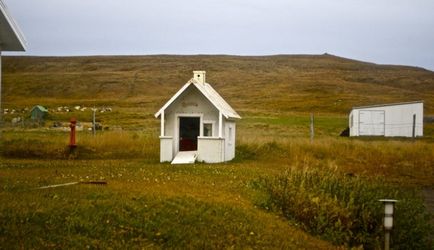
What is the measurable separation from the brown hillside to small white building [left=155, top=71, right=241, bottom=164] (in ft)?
186

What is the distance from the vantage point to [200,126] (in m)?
28.7

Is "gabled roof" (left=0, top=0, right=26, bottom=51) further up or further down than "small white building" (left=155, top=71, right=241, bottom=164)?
further up

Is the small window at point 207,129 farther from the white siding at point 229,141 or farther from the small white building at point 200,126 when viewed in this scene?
the white siding at point 229,141

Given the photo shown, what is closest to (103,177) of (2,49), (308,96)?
(2,49)

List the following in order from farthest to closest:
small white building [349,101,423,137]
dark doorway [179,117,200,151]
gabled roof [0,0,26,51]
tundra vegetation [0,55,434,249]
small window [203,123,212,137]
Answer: small white building [349,101,423,137]
dark doorway [179,117,200,151]
small window [203,123,212,137]
gabled roof [0,0,26,51]
tundra vegetation [0,55,434,249]

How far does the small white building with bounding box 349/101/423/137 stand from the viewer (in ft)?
169

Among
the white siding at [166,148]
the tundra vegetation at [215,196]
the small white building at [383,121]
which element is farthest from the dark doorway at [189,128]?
the small white building at [383,121]

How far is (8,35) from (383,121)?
3867 centimetres

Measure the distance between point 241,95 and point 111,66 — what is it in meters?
61.2

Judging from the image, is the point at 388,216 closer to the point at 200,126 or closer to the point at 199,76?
the point at 200,126

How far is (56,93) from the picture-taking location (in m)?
120

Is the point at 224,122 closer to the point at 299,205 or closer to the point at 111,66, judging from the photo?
the point at 299,205

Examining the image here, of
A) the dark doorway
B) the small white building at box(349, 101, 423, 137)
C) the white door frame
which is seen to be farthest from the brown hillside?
the white door frame

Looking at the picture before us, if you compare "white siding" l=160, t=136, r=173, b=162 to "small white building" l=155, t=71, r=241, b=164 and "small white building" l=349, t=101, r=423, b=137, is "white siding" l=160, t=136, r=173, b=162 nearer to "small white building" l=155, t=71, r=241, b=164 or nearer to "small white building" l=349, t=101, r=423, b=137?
"small white building" l=155, t=71, r=241, b=164
